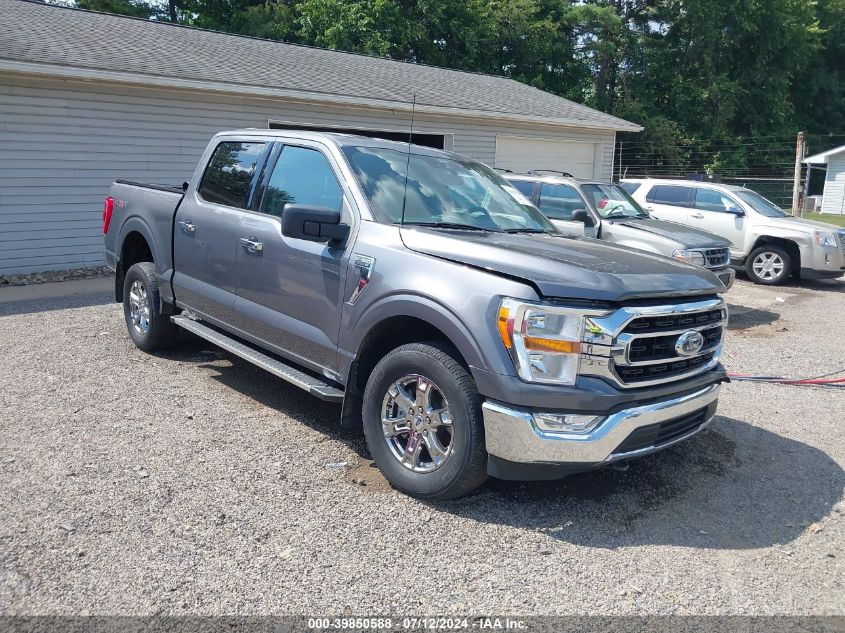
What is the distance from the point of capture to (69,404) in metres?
5.52

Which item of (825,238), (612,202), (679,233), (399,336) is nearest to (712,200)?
(825,238)

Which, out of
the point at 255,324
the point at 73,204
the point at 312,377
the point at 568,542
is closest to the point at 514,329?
the point at 568,542

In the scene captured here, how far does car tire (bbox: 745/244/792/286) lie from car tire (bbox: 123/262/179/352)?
1033 cm

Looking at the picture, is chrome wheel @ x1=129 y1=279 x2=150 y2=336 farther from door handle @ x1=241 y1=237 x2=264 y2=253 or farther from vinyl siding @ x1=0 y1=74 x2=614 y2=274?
vinyl siding @ x1=0 y1=74 x2=614 y2=274

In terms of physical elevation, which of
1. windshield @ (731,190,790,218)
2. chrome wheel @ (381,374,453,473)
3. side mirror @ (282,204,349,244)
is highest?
windshield @ (731,190,790,218)

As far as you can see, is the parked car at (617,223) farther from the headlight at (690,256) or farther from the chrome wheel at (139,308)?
the chrome wheel at (139,308)

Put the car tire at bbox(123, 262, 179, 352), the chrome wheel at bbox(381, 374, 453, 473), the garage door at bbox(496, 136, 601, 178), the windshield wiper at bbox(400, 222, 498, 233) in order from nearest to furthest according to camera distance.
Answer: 1. the chrome wheel at bbox(381, 374, 453, 473)
2. the windshield wiper at bbox(400, 222, 498, 233)
3. the car tire at bbox(123, 262, 179, 352)
4. the garage door at bbox(496, 136, 601, 178)

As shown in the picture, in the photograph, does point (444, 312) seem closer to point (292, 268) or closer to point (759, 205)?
point (292, 268)

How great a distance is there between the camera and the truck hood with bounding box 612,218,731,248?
9719mm

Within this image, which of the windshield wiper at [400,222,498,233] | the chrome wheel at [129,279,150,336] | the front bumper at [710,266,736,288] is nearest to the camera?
the windshield wiper at [400,222,498,233]

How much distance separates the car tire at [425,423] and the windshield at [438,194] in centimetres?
100

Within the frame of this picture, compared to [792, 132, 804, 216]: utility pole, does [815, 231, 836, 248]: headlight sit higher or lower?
lower

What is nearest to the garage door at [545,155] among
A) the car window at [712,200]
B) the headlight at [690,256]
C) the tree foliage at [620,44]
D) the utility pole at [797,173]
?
the car window at [712,200]

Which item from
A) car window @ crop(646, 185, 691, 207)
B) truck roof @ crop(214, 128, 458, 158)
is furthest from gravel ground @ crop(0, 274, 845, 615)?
car window @ crop(646, 185, 691, 207)
